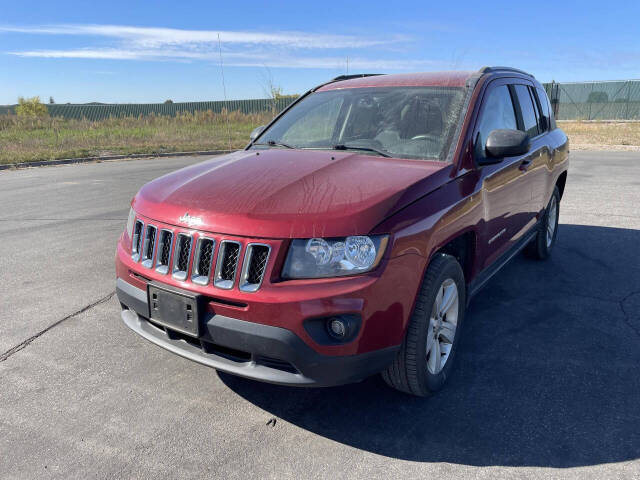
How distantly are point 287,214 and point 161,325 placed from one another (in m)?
0.92

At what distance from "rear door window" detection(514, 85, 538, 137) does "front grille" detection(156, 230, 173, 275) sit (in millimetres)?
3192

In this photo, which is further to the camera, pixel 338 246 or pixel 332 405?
pixel 332 405

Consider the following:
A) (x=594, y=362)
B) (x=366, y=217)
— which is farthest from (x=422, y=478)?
(x=594, y=362)

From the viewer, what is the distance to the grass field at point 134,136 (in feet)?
61.6

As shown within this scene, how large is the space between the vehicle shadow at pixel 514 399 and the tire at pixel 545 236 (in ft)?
3.46

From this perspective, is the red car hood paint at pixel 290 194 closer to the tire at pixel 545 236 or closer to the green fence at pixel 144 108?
the tire at pixel 545 236

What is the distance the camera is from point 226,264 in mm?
2395

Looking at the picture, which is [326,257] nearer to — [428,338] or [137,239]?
[428,338]

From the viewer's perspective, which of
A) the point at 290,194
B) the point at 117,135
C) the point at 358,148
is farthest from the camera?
the point at 117,135

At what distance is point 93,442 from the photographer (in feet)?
8.39

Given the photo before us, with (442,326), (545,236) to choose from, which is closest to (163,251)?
(442,326)

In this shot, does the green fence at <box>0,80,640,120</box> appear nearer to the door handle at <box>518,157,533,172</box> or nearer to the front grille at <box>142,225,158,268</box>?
the door handle at <box>518,157,533,172</box>

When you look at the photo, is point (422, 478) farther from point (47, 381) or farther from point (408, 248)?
point (47, 381)

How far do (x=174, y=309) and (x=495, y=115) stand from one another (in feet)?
8.66
